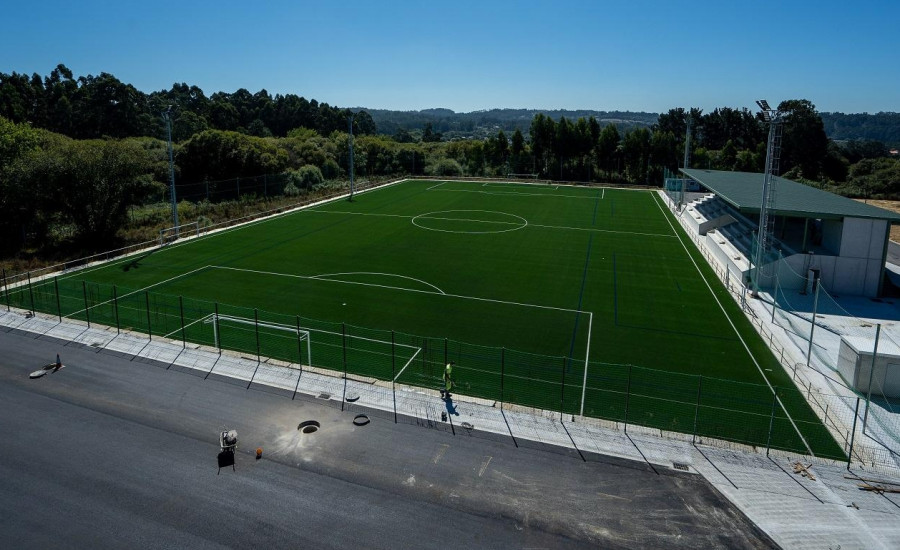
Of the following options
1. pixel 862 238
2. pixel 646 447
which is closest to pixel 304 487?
pixel 646 447

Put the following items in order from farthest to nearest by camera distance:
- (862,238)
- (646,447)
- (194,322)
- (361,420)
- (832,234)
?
(832,234)
(862,238)
(194,322)
(361,420)
(646,447)

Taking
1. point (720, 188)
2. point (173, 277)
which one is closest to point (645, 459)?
point (173, 277)

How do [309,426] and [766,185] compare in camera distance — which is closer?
[309,426]

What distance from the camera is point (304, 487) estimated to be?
12602mm

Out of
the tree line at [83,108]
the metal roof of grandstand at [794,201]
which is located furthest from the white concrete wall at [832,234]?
the tree line at [83,108]

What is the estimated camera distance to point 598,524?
11484 millimetres

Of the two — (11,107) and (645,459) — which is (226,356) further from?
(11,107)

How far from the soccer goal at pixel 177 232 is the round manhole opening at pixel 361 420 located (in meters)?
25.3

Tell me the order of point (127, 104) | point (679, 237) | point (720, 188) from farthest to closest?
point (127, 104), point (679, 237), point (720, 188)

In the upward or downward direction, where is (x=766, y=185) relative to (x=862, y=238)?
upward

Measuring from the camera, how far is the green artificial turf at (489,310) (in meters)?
17.1

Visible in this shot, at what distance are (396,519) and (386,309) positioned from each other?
43.0 ft

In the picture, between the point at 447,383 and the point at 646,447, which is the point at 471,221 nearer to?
the point at 447,383

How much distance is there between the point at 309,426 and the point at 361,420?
4.35ft
